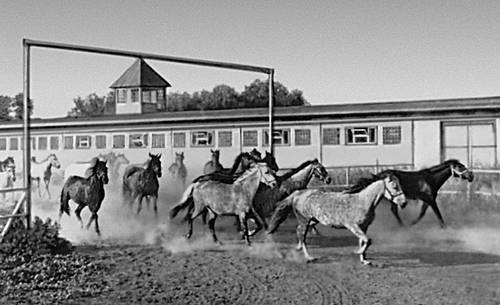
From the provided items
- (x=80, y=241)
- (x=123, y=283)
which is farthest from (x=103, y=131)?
(x=123, y=283)

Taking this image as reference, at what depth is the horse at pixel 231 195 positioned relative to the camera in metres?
13.2

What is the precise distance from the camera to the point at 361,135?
21719 mm

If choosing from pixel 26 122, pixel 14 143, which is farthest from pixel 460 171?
pixel 14 143

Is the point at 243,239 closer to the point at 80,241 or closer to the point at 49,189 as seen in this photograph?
the point at 80,241

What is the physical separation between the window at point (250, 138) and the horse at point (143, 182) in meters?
6.83

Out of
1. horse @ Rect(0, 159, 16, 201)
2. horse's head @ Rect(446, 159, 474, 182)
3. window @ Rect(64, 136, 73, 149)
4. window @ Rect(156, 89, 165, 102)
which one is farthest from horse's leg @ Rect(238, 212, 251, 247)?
window @ Rect(156, 89, 165, 102)

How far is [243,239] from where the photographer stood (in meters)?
13.8

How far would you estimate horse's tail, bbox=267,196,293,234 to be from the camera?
1268cm

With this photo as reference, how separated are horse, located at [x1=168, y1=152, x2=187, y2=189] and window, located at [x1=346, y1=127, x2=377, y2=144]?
5.45 m

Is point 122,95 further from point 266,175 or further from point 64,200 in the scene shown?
point 266,175

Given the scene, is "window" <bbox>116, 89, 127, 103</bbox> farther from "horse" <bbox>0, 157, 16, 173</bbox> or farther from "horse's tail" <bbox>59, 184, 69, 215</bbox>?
"horse's tail" <bbox>59, 184, 69, 215</bbox>

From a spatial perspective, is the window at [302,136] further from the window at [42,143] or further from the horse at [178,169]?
the window at [42,143]

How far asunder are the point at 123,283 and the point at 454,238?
743cm

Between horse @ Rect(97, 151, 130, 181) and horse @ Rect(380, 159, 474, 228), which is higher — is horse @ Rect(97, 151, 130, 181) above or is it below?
above
